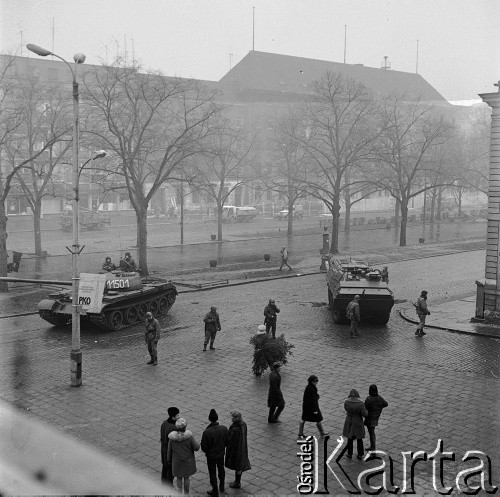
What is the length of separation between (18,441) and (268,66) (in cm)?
8743

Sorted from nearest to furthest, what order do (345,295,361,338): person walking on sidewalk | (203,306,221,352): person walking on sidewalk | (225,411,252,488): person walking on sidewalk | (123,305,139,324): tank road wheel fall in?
(225,411,252,488): person walking on sidewalk → (203,306,221,352): person walking on sidewalk → (345,295,361,338): person walking on sidewalk → (123,305,139,324): tank road wheel

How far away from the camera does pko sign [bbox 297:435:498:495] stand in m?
10.9

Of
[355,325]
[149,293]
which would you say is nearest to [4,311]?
[149,293]

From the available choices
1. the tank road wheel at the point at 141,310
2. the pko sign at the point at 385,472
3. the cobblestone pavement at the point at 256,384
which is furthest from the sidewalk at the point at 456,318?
the pko sign at the point at 385,472

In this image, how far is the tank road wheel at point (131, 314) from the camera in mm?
23688

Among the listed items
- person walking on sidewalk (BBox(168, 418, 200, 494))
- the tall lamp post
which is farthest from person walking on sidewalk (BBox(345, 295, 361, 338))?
person walking on sidewalk (BBox(168, 418, 200, 494))

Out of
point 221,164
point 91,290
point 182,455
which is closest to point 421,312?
point 91,290

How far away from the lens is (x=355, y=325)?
71.5 ft

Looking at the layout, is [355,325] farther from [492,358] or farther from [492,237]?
[492,237]

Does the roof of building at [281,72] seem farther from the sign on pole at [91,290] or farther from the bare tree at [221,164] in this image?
the sign on pole at [91,290]

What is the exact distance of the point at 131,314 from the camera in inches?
943

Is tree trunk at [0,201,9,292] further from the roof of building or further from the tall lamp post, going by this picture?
the roof of building

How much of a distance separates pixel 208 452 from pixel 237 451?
49 centimetres

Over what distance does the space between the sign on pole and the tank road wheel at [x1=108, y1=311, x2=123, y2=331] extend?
533cm
